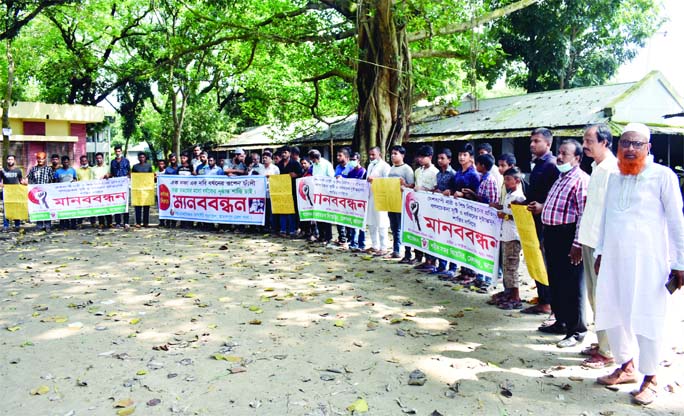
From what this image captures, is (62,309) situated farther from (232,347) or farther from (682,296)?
(682,296)

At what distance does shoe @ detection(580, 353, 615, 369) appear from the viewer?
4.67 meters

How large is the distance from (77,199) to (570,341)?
38.2ft

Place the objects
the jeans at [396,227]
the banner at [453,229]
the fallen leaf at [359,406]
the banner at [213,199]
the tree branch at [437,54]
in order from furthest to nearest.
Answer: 1. the tree branch at [437,54]
2. the banner at [213,199]
3. the jeans at [396,227]
4. the banner at [453,229]
5. the fallen leaf at [359,406]

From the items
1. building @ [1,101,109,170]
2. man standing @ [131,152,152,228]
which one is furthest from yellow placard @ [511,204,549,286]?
building @ [1,101,109,170]

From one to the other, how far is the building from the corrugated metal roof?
62.3 ft

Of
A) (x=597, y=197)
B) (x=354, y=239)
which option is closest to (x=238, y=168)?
(x=354, y=239)

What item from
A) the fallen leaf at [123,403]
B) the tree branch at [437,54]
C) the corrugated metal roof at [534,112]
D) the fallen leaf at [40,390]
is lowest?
the fallen leaf at [123,403]

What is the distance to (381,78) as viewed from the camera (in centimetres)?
1421

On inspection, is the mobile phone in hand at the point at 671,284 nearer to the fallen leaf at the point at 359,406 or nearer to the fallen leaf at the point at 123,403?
the fallen leaf at the point at 359,406

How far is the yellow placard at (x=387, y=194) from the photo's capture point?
934 cm

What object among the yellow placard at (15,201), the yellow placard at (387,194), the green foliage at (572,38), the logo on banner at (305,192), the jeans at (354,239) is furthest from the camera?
the green foliage at (572,38)

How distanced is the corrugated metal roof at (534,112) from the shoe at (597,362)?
14219 mm

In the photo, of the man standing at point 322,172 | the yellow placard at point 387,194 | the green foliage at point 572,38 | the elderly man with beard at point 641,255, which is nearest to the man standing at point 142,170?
the man standing at point 322,172

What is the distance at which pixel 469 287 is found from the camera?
7.50 meters
